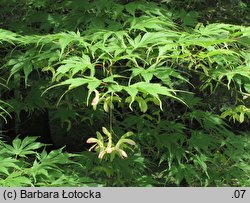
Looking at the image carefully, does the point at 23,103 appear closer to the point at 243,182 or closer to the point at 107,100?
the point at 107,100

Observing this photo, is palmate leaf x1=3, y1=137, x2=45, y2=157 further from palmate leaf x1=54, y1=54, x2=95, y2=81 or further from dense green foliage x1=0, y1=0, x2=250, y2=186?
palmate leaf x1=54, y1=54, x2=95, y2=81

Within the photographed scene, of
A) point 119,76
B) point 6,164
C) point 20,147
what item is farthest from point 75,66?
point 20,147

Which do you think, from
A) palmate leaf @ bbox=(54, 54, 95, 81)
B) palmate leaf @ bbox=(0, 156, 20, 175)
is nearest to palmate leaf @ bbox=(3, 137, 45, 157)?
palmate leaf @ bbox=(0, 156, 20, 175)

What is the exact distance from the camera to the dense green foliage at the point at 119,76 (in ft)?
8.11

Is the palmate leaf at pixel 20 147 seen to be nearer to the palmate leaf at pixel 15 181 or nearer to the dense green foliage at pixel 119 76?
the dense green foliage at pixel 119 76

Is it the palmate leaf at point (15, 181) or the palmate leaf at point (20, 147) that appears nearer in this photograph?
the palmate leaf at point (15, 181)

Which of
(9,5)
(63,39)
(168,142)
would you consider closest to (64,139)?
(9,5)

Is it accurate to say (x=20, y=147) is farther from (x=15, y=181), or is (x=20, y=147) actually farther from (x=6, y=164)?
(x=15, y=181)

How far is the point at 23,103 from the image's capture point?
3326mm

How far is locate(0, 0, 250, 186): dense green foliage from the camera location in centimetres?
247

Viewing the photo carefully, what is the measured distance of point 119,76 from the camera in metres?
2.22

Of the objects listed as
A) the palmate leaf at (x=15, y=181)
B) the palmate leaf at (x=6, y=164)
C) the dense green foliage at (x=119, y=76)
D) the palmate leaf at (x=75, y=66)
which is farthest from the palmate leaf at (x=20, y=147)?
the palmate leaf at (x=75, y=66)

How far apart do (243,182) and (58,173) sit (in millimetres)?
1500

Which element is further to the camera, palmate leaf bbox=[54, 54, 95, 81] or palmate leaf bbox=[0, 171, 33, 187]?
palmate leaf bbox=[0, 171, 33, 187]
